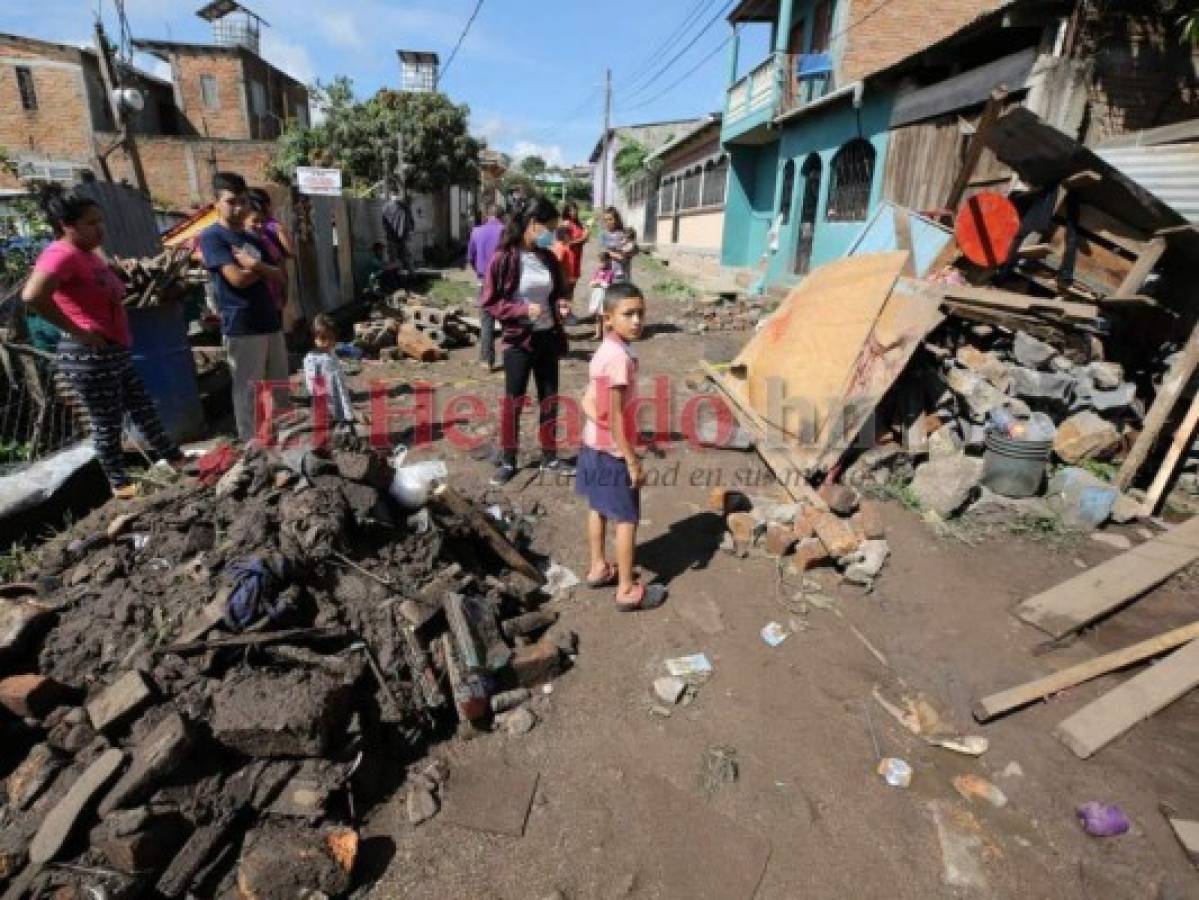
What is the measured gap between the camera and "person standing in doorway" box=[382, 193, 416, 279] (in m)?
13.3

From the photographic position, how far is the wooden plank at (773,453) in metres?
4.68

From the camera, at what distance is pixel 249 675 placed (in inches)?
98.1

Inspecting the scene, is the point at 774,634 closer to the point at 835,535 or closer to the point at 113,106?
the point at 835,535

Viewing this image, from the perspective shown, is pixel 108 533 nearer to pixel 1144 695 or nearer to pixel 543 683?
pixel 543 683

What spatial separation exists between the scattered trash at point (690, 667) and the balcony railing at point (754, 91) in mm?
14749

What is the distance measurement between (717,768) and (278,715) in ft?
5.56

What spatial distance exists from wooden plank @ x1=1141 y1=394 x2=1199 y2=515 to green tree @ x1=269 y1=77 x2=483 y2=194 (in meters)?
20.6

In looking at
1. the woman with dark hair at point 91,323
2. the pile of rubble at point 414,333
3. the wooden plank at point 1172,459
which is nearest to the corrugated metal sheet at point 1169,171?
the wooden plank at point 1172,459

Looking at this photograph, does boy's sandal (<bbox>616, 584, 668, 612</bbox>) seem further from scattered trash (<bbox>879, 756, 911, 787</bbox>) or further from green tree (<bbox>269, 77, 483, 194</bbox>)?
green tree (<bbox>269, 77, 483, 194</bbox>)

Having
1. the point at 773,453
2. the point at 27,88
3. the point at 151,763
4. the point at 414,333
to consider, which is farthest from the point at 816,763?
the point at 27,88

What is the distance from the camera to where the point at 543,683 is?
3059 mm

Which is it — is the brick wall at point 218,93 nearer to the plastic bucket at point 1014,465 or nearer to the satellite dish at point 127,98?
the satellite dish at point 127,98

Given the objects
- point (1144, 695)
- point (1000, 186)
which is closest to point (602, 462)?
point (1144, 695)

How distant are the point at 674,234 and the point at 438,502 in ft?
A: 76.4
